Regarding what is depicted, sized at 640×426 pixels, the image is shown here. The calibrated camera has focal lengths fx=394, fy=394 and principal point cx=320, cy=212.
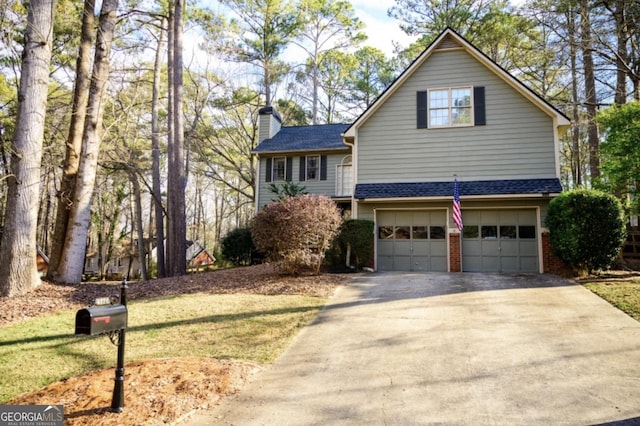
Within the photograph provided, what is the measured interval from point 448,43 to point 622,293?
9.52 metres

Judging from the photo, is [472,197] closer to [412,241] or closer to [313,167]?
[412,241]

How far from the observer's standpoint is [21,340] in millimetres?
6039

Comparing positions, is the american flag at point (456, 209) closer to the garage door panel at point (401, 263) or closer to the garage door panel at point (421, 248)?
the garage door panel at point (421, 248)

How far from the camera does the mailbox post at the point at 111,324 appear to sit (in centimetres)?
345

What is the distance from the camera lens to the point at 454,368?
4.71 meters

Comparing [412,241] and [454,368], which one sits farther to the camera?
[412,241]

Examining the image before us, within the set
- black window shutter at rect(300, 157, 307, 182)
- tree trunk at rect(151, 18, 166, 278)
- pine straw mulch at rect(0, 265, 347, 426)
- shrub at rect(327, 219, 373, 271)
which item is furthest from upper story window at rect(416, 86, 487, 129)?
tree trunk at rect(151, 18, 166, 278)

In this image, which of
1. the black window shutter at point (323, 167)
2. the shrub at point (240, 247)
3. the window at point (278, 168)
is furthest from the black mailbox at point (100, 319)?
the window at point (278, 168)

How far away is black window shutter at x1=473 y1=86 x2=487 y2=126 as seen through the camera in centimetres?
1316

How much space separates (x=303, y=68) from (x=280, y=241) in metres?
20.6

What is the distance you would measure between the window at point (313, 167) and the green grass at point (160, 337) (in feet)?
38.1

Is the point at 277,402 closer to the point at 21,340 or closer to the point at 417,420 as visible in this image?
the point at 417,420

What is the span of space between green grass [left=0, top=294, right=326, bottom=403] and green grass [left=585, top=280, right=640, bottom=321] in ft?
18.4

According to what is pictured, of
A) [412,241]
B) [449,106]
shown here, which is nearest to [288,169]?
[412,241]
